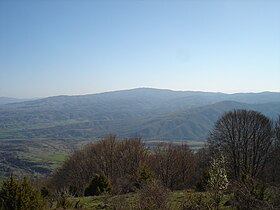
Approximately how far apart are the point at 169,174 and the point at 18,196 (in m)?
27.8

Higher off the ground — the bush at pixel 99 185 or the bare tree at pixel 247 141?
the bare tree at pixel 247 141

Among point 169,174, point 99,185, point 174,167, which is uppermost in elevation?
point 99,185

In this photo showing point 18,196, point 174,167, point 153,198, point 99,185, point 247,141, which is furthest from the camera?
point 174,167

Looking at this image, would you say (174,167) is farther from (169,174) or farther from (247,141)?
(247,141)

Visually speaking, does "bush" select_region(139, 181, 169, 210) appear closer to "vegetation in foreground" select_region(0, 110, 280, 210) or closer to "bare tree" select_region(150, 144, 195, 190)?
"vegetation in foreground" select_region(0, 110, 280, 210)

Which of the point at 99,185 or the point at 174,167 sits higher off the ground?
the point at 99,185

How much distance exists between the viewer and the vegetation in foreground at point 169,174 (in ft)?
59.3

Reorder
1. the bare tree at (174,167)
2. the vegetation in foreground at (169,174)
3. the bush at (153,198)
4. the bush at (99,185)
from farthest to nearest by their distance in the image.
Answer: the bare tree at (174,167) < the bush at (99,185) < the vegetation in foreground at (169,174) < the bush at (153,198)

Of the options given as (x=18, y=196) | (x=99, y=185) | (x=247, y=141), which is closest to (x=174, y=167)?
(x=247, y=141)

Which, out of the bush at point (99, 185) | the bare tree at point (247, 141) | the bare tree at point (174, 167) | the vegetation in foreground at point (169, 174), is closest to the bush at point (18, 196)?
the vegetation in foreground at point (169, 174)

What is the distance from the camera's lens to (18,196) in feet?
59.5

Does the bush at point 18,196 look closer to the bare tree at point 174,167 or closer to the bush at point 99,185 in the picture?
the bush at point 99,185

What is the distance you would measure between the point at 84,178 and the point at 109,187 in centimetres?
1762

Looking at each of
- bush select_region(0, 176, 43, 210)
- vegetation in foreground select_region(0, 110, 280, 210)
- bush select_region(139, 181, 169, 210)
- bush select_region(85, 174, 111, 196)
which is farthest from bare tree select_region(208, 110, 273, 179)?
bush select_region(0, 176, 43, 210)
